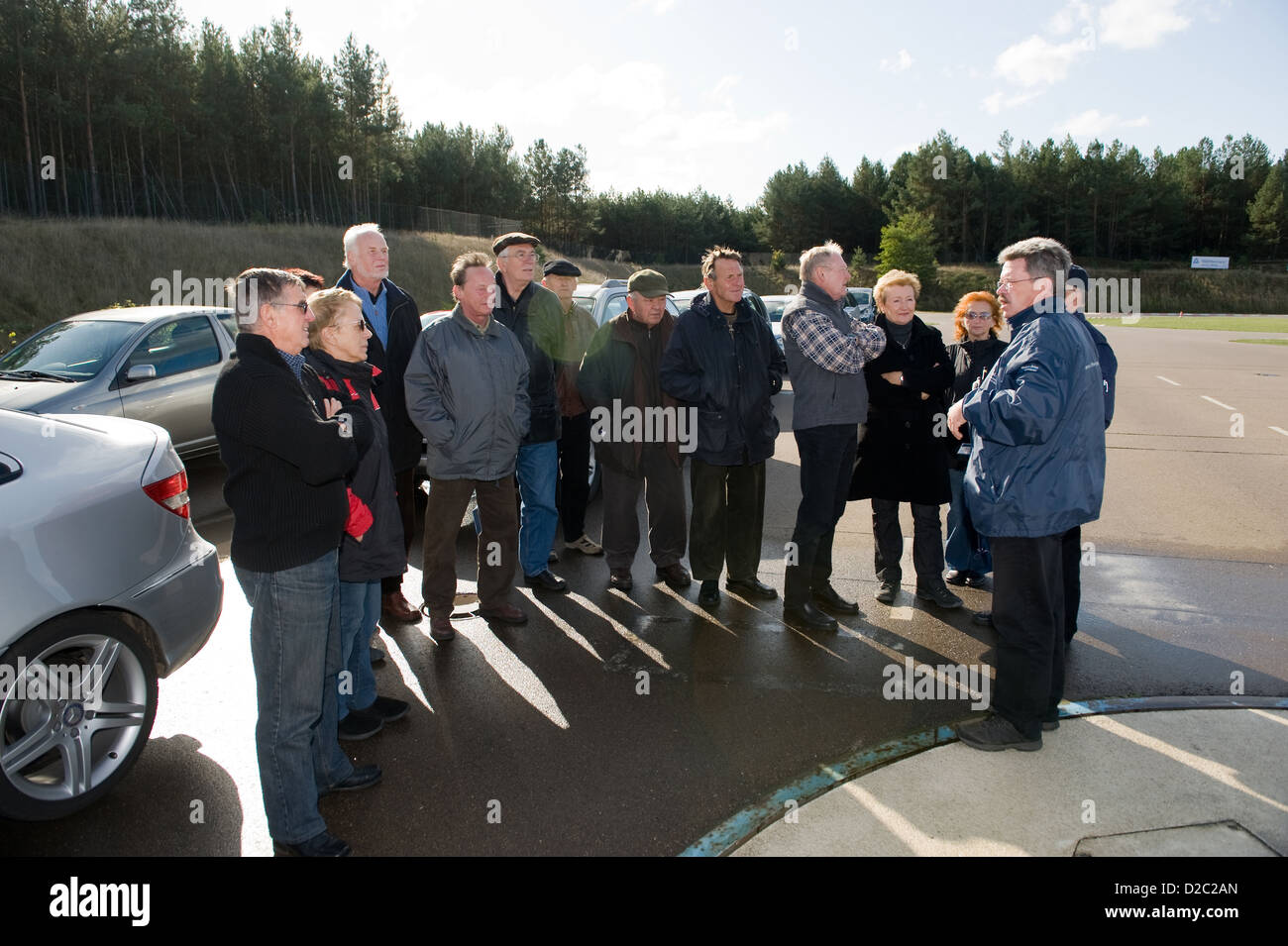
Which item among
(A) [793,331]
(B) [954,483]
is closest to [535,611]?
(A) [793,331]

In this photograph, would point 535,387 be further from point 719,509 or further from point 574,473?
point 719,509

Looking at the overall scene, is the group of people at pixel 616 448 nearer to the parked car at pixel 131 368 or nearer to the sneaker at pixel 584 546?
the sneaker at pixel 584 546

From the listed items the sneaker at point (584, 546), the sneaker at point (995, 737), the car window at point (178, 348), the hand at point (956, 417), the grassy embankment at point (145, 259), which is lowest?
the sneaker at point (995, 737)

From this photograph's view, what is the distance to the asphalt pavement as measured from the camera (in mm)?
3271

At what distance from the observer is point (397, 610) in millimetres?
5500

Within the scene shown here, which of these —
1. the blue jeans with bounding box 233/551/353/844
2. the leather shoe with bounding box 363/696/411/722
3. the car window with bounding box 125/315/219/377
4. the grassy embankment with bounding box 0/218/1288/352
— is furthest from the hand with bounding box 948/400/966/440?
the grassy embankment with bounding box 0/218/1288/352

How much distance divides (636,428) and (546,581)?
1226 mm

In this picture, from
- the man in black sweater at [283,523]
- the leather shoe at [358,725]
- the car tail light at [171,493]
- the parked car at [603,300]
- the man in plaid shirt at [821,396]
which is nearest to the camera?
the man in black sweater at [283,523]

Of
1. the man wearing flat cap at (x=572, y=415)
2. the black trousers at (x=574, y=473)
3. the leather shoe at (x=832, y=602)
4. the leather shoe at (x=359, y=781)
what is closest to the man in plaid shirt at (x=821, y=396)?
the leather shoe at (x=832, y=602)

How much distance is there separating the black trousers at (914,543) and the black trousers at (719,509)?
0.80 m

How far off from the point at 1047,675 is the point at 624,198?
328 feet

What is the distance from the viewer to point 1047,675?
3826 mm

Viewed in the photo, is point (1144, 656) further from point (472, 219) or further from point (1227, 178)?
point (1227, 178)

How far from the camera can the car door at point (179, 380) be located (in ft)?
27.7
